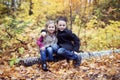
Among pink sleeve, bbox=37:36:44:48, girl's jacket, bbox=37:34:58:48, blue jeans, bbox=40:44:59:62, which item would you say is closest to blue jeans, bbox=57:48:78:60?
blue jeans, bbox=40:44:59:62

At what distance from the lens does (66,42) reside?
22.4 feet

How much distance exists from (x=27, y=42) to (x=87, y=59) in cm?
330

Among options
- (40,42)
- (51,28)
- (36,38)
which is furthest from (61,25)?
(36,38)

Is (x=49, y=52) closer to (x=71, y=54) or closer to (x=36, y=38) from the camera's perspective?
(x=71, y=54)

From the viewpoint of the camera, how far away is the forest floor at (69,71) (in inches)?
228

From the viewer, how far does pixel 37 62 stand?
702 centimetres

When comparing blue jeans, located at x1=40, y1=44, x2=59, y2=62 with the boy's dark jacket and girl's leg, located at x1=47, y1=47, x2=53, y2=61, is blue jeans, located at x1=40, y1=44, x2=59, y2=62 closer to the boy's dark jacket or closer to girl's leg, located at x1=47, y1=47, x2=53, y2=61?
girl's leg, located at x1=47, y1=47, x2=53, y2=61

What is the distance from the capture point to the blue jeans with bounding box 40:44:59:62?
21.8ft

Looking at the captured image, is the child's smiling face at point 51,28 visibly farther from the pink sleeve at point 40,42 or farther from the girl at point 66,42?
the pink sleeve at point 40,42

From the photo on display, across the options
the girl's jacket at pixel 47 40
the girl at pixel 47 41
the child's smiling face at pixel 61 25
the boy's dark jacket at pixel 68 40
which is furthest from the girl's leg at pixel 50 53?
the child's smiling face at pixel 61 25

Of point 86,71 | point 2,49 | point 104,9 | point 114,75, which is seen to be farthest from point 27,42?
point 104,9

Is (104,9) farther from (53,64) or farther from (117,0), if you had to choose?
(53,64)

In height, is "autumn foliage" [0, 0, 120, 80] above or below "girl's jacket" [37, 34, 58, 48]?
below

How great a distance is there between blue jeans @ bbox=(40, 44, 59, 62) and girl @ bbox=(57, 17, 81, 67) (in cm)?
12
